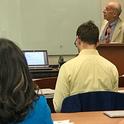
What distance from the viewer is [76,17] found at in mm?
7582

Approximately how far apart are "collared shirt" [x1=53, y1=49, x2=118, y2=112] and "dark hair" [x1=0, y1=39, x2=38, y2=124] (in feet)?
5.41

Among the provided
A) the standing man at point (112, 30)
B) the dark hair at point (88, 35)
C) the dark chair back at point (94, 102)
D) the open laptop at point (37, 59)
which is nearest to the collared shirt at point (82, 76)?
the dark hair at point (88, 35)

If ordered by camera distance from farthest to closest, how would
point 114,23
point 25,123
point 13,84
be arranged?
point 114,23 < point 25,123 < point 13,84

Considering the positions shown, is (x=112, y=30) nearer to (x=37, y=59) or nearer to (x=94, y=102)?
(x=37, y=59)

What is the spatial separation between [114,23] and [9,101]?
4750 millimetres

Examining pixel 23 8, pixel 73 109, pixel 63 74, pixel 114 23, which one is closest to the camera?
pixel 73 109

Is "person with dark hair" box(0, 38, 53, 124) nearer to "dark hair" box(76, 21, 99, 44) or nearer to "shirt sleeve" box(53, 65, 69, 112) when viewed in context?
"shirt sleeve" box(53, 65, 69, 112)

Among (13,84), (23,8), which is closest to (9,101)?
(13,84)

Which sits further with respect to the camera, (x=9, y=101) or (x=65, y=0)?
(x=65, y=0)

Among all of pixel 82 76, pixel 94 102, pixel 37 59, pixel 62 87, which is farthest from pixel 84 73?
pixel 37 59

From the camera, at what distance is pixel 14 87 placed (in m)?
1.81

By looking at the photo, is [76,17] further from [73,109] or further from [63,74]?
[73,109]

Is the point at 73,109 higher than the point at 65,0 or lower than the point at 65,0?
lower

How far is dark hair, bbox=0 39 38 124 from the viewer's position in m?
1.80
